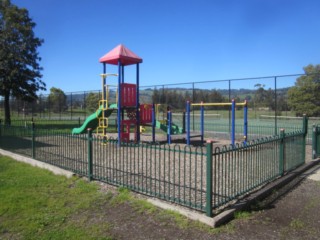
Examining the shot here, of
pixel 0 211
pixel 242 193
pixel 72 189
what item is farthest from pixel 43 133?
pixel 242 193

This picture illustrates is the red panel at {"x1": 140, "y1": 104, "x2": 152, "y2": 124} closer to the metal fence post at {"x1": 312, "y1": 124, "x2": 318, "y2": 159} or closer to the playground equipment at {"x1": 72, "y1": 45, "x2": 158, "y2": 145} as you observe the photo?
the playground equipment at {"x1": 72, "y1": 45, "x2": 158, "y2": 145}

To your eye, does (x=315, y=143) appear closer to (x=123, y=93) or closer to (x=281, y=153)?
(x=281, y=153)

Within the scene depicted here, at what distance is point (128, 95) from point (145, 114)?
127 cm

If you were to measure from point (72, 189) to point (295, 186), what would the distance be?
15.2ft

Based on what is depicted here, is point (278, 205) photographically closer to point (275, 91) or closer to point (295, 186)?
point (295, 186)

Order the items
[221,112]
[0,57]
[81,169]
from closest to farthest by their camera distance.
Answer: [81,169]
[0,57]
[221,112]

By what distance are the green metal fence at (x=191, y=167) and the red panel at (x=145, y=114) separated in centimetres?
451

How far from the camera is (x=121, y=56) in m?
12.1

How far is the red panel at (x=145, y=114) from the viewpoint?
13250 millimetres

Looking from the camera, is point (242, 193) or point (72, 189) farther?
point (72, 189)

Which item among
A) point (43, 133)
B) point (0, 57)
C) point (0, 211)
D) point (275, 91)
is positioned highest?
point (0, 57)

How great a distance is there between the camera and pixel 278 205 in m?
5.38

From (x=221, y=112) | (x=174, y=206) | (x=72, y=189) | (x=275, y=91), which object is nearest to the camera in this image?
(x=174, y=206)

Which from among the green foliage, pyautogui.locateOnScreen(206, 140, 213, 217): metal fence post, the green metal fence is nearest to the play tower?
the green metal fence
